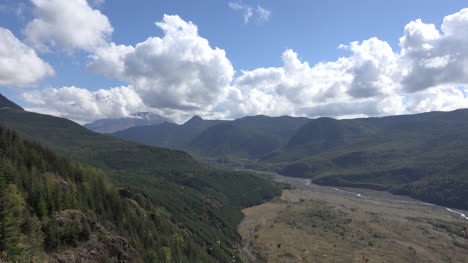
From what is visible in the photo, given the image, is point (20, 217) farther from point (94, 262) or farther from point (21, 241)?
point (94, 262)

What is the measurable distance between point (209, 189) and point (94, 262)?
151603 mm

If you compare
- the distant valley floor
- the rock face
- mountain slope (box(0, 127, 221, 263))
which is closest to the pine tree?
mountain slope (box(0, 127, 221, 263))

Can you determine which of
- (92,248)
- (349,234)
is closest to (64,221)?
(92,248)

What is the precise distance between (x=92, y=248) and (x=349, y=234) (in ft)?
343

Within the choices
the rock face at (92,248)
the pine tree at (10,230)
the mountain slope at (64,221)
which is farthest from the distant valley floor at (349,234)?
the pine tree at (10,230)

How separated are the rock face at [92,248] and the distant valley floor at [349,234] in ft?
142

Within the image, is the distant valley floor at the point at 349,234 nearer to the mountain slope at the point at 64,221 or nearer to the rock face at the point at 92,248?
the mountain slope at the point at 64,221

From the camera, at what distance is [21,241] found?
2139 centimetres

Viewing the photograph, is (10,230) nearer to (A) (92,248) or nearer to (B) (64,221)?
(B) (64,221)

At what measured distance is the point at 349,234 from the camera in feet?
357

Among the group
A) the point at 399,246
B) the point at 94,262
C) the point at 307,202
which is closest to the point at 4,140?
the point at 94,262

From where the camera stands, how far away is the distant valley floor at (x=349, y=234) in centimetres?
8700

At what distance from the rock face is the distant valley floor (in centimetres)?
4318

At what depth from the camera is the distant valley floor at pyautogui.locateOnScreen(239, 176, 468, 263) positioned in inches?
3425
